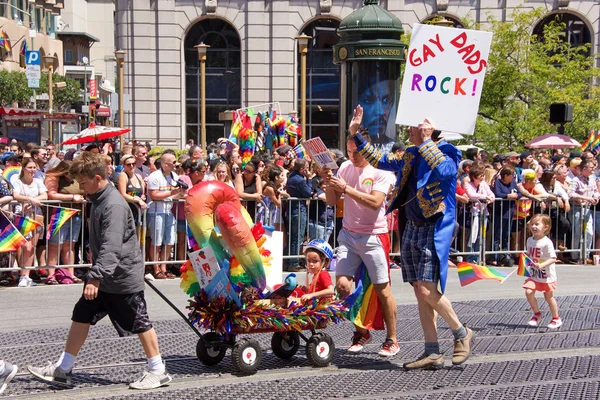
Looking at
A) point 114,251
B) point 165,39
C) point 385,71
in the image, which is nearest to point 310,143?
point 114,251

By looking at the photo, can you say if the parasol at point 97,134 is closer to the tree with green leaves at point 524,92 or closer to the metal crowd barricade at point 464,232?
the metal crowd barricade at point 464,232

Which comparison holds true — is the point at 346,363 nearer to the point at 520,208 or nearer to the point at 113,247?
the point at 113,247

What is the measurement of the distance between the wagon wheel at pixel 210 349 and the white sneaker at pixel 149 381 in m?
0.63

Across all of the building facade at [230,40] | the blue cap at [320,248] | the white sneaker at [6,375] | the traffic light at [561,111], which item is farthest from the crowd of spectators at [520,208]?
the building facade at [230,40]

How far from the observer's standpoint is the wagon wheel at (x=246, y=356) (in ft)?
23.8

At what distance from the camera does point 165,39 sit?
38.5 m

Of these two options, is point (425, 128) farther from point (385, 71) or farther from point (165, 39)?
point (165, 39)

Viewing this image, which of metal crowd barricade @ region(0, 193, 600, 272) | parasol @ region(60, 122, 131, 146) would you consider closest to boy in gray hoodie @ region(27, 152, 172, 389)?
metal crowd barricade @ region(0, 193, 600, 272)

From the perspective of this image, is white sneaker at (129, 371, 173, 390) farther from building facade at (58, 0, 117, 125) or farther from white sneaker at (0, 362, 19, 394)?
building facade at (58, 0, 117, 125)

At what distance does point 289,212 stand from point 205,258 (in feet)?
21.7

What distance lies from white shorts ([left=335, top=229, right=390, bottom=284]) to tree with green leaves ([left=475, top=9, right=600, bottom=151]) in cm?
1972

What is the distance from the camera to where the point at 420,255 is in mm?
7531

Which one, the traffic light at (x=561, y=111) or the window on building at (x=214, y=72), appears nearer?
the traffic light at (x=561, y=111)

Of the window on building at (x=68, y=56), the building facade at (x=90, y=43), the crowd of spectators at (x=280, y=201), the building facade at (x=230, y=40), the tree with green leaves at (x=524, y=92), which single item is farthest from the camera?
the window on building at (x=68, y=56)
